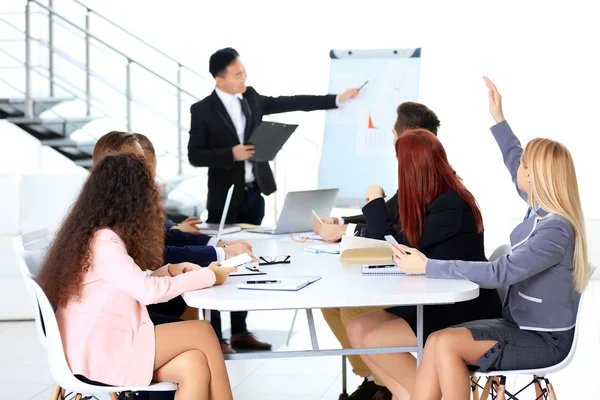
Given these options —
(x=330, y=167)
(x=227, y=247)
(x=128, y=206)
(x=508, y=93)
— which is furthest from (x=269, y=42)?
(x=128, y=206)

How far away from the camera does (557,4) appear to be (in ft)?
23.2

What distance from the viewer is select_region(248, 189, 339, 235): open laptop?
11.2 ft

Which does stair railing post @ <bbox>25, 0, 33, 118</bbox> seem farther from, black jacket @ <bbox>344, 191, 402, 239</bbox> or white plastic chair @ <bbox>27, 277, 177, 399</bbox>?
white plastic chair @ <bbox>27, 277, 177, 399</bbox>

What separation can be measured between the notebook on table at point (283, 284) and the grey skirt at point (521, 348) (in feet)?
1.58

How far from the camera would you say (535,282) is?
230 cm

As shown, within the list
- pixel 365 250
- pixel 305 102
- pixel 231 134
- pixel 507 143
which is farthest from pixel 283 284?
pixel 305 102

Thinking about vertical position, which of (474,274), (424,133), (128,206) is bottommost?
(474,274)

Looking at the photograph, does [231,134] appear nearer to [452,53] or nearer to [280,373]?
[280,373]

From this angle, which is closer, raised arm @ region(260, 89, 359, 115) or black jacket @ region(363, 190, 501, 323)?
black jacket @ region(363, 190, 501, 323)

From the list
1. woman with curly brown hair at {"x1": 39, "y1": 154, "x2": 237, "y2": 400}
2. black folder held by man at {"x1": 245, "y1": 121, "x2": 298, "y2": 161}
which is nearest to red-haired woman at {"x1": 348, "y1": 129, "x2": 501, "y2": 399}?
woman with curly brown hair at {"x1": 39, "y1": 154, "x2": 237, "y2": 400}

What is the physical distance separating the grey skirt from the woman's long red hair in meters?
0.45

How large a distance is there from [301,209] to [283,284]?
49.8 inches

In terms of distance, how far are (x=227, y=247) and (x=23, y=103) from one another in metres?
4.58

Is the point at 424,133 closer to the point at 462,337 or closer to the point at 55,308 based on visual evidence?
the point at 462,337
